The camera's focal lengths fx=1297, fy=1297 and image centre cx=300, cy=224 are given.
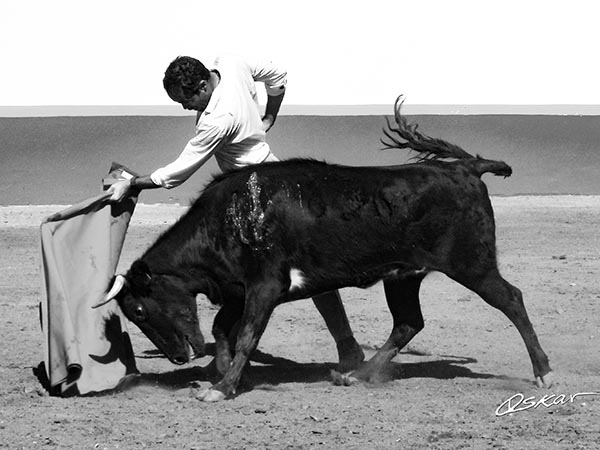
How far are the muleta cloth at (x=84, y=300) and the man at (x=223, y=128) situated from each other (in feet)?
0.68

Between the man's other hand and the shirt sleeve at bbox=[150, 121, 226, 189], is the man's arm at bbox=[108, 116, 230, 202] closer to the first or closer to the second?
the shirt sleeve at bbox=[150, 121, 226, 189]

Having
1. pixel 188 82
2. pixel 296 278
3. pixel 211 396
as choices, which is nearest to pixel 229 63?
pixel 188 82

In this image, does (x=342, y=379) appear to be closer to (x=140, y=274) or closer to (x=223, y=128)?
(x=140, y=274)

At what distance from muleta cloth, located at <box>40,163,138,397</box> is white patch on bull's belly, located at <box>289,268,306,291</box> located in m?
1.00

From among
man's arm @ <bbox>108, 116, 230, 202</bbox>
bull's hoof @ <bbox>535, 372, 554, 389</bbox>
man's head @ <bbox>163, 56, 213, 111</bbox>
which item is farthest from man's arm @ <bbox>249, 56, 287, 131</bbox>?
bull's hoof @ <bbox>535, 372, 554, 389</bbox>

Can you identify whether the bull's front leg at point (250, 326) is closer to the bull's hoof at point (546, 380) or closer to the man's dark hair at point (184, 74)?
the man's dark hair at point (184, 74)

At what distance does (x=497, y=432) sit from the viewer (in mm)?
5727

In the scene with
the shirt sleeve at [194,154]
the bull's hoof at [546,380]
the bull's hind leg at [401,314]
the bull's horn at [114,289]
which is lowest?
the bull's hoof at [546,380]

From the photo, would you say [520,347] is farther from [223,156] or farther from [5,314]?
[5,314]

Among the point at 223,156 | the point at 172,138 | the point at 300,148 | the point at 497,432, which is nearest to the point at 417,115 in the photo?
the point at 300,148

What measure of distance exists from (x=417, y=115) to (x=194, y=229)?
7.01 metres

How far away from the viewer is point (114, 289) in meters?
6.55
